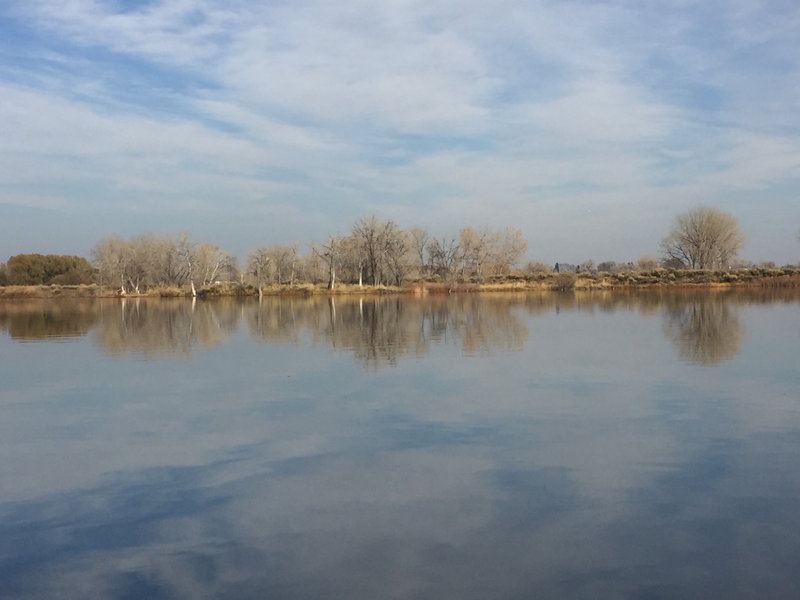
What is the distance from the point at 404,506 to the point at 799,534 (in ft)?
9.73

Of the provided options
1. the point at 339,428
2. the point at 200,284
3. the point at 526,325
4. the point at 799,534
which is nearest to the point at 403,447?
the point at 339,428

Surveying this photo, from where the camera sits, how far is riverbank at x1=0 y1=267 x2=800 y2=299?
60312 mm

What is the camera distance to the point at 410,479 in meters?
6.52

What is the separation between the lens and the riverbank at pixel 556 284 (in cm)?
6031

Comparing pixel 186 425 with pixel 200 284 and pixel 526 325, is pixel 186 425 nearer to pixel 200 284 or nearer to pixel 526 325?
pixel 526 325

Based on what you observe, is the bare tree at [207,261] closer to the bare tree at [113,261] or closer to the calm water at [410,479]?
the bare tree at [113,261]

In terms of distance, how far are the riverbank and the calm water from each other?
158 ft

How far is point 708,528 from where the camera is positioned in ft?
16.7

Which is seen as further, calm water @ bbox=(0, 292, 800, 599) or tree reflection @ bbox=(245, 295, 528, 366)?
tree reflection @ bbox=(245, 295, 528, 366)

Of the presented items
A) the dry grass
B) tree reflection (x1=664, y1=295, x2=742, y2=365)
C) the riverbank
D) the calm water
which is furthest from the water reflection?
the dry grass

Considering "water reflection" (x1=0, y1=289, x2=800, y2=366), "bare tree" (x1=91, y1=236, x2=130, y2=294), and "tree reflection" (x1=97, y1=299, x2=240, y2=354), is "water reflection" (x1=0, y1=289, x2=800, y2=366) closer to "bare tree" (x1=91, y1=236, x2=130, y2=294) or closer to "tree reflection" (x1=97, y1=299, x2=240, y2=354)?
"tree reflection" (x1=97, y1=299, x2=240, y2=354)

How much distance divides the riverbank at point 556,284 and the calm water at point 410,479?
48.1 metres

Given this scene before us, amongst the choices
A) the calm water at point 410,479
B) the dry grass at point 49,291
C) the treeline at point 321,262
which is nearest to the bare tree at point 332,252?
the treeline at point 321,262

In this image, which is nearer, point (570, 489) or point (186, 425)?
point (570, 489)
